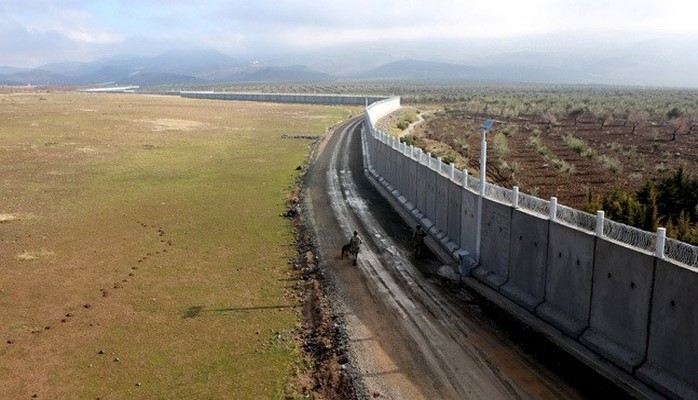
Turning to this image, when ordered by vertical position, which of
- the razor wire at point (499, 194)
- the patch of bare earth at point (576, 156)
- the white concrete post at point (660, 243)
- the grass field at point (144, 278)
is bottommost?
the grass field at point (144, 278)

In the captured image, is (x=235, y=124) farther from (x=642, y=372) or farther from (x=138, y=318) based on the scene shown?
(x=642, y=372)

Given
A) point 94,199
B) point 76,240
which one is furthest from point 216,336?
point 94,199

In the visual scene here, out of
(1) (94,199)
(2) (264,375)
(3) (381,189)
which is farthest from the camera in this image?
(3) (381,189)

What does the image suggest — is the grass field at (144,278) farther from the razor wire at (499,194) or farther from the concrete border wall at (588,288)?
the razor wire at (499,194)

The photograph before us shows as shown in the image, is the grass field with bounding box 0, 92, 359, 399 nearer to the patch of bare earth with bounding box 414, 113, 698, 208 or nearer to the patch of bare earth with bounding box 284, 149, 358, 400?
the patch of bare earth with bounding box 284, 149, 358, 400

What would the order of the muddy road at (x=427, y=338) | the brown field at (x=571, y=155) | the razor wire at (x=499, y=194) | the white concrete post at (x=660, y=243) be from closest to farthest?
the white concrete post at (x=660, y=243), the muddy road at (x=427, y=338), the razor wire at (x=499, y=194), the brown field at (x=571, y=155)

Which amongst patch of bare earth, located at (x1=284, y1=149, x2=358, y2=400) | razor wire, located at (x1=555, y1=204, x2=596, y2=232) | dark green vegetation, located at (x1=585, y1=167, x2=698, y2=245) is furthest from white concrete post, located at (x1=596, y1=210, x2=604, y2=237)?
patch of bare earth, located at (x1=284, y1=149, x2=358, y2=400)

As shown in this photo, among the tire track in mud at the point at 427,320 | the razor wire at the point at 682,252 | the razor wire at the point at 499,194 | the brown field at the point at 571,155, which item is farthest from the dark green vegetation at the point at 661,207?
the tire track in mud at the point at 427,320

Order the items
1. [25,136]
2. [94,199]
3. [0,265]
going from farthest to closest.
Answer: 1. [25,136]
2. [94,199]
3. [0,265]
